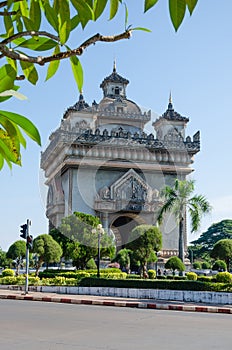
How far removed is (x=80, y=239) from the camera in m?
32.3

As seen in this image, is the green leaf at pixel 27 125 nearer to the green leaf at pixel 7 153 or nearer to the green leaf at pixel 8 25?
the green leaf at pixel 7 153

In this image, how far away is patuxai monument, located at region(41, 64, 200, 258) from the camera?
43.9m

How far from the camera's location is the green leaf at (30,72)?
1879 millimetres

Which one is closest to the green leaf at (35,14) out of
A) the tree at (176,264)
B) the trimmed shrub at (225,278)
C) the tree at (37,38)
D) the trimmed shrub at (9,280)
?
the tree at (37,38)

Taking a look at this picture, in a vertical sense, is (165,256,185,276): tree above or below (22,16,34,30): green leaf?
below

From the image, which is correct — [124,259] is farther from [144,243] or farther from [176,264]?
[144,243]

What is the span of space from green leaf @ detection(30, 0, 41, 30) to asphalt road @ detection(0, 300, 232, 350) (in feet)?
21.5

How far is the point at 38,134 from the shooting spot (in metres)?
1.68

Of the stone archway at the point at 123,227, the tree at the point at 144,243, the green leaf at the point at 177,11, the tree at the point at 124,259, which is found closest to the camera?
the green leaf at the point at 177,11

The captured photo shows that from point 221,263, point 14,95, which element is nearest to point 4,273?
point 221,263

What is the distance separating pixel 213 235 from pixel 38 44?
66224 millimetres

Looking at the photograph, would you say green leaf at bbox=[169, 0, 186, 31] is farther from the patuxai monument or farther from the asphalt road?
the patuxai monument

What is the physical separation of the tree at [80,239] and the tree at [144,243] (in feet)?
12.0

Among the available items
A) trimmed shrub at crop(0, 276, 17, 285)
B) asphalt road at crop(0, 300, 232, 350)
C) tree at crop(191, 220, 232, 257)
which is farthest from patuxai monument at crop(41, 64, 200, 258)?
asphalt road at crop(0, 300, 232, 350)
